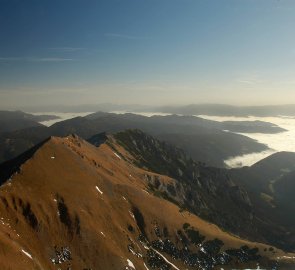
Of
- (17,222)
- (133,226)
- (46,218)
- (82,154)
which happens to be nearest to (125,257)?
(133,226)

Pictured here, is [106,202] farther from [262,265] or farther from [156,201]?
[262,265]

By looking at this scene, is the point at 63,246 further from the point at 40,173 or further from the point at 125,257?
the point at 40,173

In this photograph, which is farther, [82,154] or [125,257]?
[82,154]

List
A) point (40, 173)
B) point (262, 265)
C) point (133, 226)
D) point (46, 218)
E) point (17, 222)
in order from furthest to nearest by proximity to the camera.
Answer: point (262, 265) → point (133, 226) → point (40, 173) → point (46, 218) → point (17, 222)

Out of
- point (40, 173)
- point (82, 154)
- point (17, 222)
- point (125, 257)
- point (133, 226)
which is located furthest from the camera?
point (82, 154)

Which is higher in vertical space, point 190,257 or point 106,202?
point 106,202

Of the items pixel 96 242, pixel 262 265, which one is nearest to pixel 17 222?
pixel 96 242

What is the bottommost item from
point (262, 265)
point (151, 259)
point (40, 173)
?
point (262, 265)
